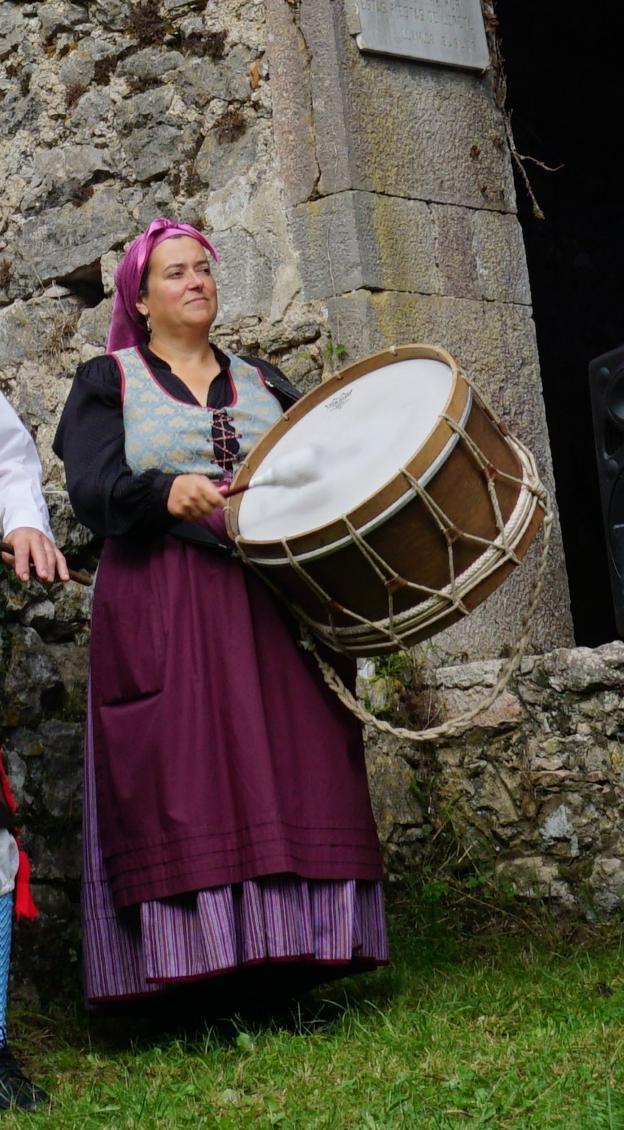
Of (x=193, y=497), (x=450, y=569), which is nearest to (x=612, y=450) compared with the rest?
(x=450, y=569)

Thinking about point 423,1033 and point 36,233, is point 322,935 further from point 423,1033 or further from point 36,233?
point 36,233

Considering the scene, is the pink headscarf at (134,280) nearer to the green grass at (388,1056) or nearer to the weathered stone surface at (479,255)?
the weathered stone surface at (479,255)

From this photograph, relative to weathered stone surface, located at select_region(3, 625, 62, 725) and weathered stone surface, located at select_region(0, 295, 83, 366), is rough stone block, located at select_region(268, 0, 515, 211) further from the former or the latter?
weathered stone surface, located at select_region(3, 625, 62, 725)

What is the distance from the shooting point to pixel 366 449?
2.98 metres

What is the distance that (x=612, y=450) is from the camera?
368cm

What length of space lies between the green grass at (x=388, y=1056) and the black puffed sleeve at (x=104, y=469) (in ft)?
3.48

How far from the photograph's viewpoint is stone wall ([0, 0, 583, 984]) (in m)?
4.41

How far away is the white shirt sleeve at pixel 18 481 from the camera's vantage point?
9.96ft

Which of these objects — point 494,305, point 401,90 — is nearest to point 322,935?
point 494,305

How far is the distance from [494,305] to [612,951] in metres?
1.90

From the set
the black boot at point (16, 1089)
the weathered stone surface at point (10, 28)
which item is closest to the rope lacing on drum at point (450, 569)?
the black boot at point (16, 1089)

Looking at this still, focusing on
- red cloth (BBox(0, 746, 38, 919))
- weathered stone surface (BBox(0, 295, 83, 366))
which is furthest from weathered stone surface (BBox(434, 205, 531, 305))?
red cloth (BBox(0, 746, 38, 919))

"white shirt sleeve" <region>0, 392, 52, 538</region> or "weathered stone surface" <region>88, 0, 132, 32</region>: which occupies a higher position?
"weathered stone surface" <region>88, 0, 132, 32</region>

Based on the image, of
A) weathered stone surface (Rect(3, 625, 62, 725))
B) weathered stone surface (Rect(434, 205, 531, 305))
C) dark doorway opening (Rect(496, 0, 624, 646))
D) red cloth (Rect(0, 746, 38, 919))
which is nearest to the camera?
red cloth (Rect(0, 746, 38, 919))
